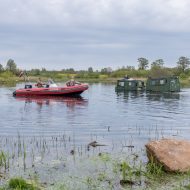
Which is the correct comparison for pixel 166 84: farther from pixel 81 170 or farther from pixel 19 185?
pixel 19 185

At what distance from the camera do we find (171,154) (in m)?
13.3

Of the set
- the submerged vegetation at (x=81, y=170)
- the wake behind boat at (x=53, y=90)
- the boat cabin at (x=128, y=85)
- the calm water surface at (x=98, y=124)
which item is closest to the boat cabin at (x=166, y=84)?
the boat cabin at (x=128, y=85)

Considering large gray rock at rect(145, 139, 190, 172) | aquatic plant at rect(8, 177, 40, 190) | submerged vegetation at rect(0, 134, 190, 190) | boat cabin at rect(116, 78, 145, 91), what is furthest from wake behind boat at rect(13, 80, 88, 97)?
aquatic plant at rect(8, 177, 40, 190)

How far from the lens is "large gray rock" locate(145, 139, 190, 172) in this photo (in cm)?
1302

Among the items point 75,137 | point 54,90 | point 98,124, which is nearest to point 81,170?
point 75,137

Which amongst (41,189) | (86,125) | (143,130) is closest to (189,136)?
(143,130)

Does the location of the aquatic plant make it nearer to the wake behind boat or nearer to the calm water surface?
the calm water surface

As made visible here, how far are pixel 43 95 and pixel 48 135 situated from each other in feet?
97.3

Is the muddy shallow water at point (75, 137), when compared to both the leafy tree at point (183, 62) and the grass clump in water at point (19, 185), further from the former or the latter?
the leafy tree at point (183, 62)

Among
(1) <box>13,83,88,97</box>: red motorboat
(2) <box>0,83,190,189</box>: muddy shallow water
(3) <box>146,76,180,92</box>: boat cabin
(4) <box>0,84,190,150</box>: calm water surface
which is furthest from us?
(3) <box>146,76,180,92</box>: boat cabin

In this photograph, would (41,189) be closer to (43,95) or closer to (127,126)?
(127,126)

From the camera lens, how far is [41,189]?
11094 mm

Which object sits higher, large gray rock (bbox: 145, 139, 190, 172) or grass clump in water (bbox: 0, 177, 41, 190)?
large gray rock (bbox: 145, 139, 190, 172)

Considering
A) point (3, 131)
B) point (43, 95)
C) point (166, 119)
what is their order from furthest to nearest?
1. point (43, 95)
2. point (166, 119)
3. point (3, 131)
